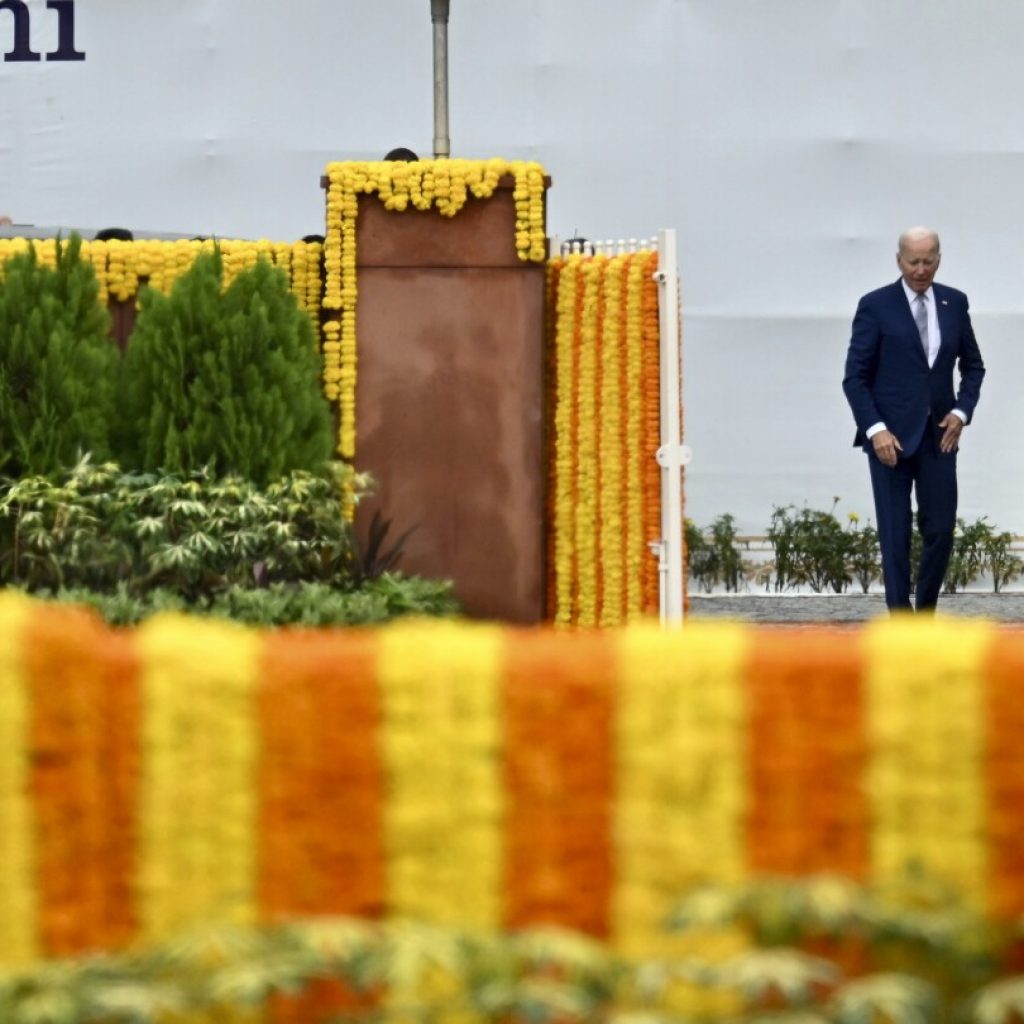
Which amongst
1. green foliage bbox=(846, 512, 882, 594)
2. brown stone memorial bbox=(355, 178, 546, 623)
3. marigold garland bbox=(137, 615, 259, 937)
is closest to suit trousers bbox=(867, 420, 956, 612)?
brown stone memorial bbox=(355, 178, 546, 623)

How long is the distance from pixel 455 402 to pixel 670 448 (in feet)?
3.11

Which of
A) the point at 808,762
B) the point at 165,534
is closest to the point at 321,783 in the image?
the point at 808,762

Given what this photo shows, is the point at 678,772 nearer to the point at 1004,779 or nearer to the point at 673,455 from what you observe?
the point at 1004,779

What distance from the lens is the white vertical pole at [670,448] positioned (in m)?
9.94

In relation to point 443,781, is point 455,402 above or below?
above

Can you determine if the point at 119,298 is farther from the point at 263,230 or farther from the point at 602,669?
the point at 602,669

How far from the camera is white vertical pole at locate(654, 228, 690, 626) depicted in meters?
9.94

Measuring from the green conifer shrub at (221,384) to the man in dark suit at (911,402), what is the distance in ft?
9.51

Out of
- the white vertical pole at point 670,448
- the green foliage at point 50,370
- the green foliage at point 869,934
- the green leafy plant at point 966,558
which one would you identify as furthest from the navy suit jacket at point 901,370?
the green foliage at point 869,934

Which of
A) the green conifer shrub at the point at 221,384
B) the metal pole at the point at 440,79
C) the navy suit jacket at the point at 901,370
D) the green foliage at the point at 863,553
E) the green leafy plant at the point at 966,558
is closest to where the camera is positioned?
the green conifer shrub at the point at 221,384

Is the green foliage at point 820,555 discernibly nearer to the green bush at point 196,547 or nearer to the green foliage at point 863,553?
the green foliage at point 863,553

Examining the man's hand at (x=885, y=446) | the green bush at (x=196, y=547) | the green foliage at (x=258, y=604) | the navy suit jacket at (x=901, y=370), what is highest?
the navy suit jacket at (x=901, y=370)

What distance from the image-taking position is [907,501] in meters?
10.5

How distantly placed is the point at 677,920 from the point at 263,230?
11.6 meters
